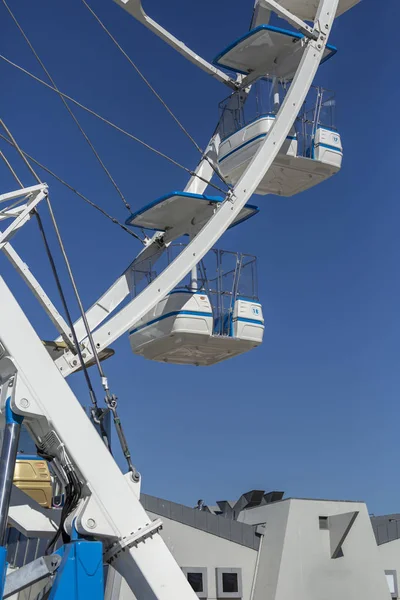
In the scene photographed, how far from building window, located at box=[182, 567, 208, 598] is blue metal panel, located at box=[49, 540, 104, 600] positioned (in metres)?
11.3

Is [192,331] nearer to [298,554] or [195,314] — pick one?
[195,314]

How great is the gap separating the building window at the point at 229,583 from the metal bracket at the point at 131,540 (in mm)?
11220

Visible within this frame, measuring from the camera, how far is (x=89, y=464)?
831 centimetres

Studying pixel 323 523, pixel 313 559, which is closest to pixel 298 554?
pixel 313 559

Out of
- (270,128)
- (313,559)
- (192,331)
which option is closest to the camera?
(192,331)

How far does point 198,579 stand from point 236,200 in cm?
836

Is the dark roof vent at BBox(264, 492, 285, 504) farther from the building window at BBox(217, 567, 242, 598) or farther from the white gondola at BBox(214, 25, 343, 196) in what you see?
the white gondola at BBox(214, 25, 343, 196)

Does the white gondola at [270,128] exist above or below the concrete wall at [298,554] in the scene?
above

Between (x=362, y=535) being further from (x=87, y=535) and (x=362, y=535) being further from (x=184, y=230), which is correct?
(x=87, y=535)

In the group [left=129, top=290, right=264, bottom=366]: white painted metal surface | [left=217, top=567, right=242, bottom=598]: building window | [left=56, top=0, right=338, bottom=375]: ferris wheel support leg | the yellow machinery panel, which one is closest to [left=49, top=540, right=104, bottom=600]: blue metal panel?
[left=56, top=0, right=338, bottom=375]: ferris wheel support leg

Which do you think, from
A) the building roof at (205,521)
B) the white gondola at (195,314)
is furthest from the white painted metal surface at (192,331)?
the building roof at (205,521)

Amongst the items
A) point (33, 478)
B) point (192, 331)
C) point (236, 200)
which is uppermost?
point (236, 200)

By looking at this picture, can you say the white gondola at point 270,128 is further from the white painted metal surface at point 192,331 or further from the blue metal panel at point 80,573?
the blue metal panel at point 80,573

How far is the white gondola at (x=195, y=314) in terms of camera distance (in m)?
15.2
